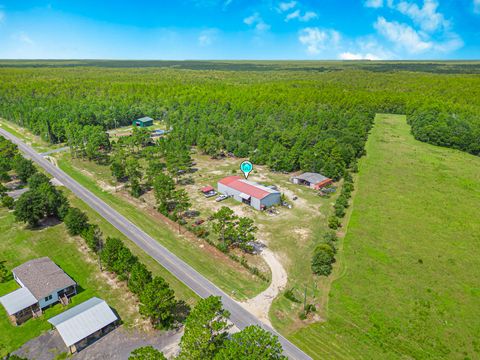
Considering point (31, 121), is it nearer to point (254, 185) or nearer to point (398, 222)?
point (254, 185)

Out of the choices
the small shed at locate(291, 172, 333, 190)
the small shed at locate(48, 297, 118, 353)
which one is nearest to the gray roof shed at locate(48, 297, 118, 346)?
the small shed at locate(48, 297, 118, 353)

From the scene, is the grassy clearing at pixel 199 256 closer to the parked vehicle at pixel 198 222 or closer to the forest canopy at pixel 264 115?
the parked vehicle at pixel 198 222

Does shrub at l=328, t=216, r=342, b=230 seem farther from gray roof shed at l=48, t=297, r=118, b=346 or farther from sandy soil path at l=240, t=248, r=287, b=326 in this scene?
gray roof shed at l=48, t=297, r=118, b=346

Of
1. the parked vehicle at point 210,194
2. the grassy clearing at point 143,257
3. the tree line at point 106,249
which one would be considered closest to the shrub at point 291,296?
the grassy clearing at point 143,257

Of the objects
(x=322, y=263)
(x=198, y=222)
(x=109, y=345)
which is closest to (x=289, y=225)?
(x=322, y=263)

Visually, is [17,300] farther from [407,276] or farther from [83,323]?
[407,276]

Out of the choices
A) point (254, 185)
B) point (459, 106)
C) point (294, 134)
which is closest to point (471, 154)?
point (459, 106)

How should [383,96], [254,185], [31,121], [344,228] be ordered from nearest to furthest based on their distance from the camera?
[344,228] → [254,185] → [31,121] → [383,96]

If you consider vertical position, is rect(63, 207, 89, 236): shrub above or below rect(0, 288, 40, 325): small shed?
above
